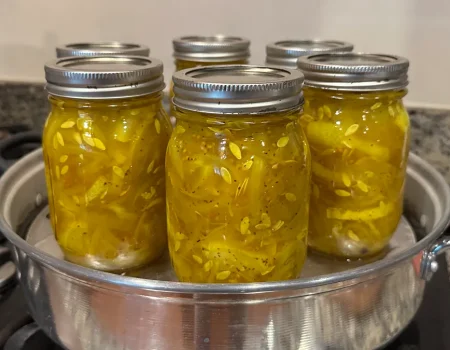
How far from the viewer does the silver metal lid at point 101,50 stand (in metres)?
0.61

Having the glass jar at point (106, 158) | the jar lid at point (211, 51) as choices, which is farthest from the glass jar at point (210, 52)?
the glass jar at point (106, 158)

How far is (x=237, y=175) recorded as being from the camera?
1.37 feet

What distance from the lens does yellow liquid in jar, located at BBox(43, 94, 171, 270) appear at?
0.48 metres

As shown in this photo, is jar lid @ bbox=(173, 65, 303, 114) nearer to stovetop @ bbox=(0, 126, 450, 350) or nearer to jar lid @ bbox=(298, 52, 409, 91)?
jar lid @ bbox=(298, 52, 409, 91)

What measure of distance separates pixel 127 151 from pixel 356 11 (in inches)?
17.3

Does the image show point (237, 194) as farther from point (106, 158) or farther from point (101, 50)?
point (101, 50)

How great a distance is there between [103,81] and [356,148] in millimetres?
246

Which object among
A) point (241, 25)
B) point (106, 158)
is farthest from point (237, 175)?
point (241, 25)

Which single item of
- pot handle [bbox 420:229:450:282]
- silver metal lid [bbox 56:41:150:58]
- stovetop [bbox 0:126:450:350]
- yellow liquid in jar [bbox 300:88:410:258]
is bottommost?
stovetop [bbox 0:126:450:350]

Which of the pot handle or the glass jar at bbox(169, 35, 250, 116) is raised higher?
the glass jar at bbox(169, 35, 250, 116)

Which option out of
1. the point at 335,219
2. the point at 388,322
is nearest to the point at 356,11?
the point at 335,219

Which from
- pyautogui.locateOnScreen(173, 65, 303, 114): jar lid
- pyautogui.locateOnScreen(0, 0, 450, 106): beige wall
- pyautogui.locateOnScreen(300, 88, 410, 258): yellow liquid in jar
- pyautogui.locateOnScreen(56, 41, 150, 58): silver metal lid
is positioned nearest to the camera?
pyautogui.locateOnScreen(173, 65, 303, 114): jar lid

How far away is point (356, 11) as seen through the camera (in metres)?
0.74

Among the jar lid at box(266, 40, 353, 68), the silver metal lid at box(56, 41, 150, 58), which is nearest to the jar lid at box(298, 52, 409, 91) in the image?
the jar lid at box(266, 40, 353, 68)
